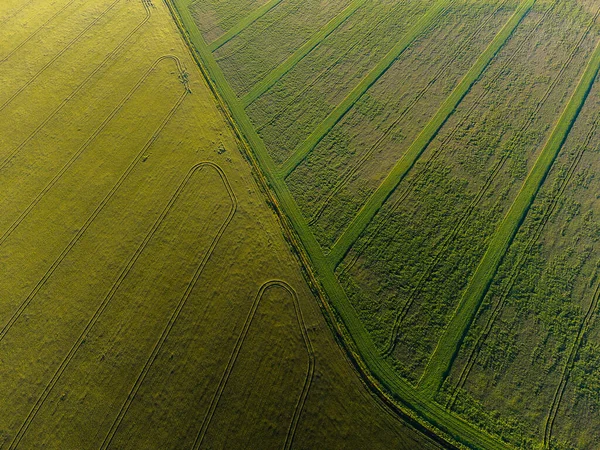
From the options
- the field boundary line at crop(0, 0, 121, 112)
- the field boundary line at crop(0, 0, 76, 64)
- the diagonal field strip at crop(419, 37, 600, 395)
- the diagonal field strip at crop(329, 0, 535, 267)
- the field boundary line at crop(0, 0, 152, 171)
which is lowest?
the diagonal field strip at crop(419, 37, 600, 395)

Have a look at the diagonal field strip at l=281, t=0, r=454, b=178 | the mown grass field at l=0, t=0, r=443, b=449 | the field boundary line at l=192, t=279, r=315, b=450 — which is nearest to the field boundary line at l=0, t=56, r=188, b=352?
the mown grass field at l=0, t=0, r=443, b=449

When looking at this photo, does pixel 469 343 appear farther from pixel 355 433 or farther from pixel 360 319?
pixel 355 433

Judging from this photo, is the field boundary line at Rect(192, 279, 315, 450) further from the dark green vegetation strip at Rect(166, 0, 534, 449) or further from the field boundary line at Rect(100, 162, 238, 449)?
the field boundary line at Rect(100, 162, 238, 449)

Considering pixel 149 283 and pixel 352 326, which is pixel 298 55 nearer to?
pixel 149 283

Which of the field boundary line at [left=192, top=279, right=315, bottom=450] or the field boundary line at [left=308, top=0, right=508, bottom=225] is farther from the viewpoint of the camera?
the field boundary line at [left=308, top=0, right=508, bottom=225]

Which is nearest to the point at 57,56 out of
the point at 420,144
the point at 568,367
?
the point at 420,144

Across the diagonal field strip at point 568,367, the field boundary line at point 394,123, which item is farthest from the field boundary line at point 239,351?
the diagonal field strip at point 568,367
